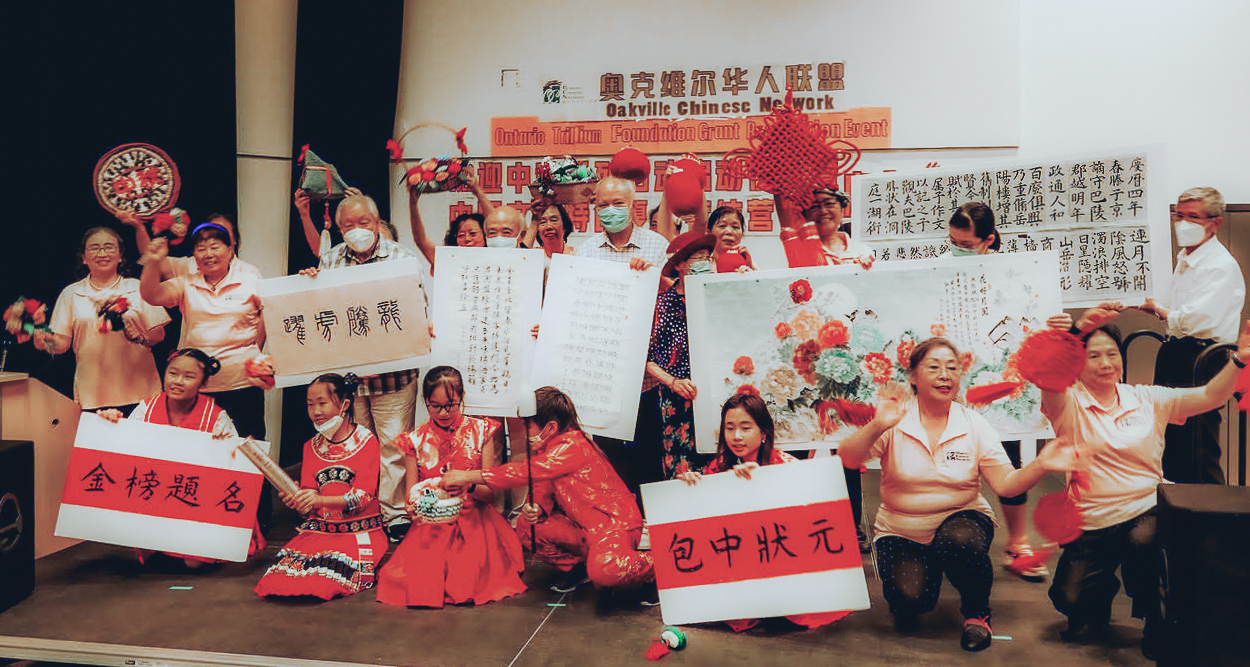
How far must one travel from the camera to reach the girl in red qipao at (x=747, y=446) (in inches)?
107

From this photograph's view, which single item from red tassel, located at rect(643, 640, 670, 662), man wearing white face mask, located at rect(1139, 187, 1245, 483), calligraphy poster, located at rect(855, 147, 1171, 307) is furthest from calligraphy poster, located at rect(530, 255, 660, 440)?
man wearing white face mask, located at rect(1139, 187, 1245, 483)

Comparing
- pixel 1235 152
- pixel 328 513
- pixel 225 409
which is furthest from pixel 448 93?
pixel 1235 152

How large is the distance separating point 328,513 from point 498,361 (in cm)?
82

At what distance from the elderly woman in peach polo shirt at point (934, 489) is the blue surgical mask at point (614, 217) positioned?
1.18 metres

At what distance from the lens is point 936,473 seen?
2.66 metres

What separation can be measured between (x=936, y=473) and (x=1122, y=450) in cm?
54

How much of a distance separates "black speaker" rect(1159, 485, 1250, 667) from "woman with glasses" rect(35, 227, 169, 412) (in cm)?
373

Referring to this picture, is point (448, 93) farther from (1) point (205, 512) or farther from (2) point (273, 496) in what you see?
(1) point (205, 512)

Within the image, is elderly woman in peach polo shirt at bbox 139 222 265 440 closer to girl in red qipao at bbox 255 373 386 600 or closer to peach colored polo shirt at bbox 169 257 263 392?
peach colored polo shirt at bbox 169 257 263 392

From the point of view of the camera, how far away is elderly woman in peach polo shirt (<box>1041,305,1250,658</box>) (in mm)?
2553

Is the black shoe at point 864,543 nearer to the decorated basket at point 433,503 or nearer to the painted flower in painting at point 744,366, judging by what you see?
the painted flower in painting at point 744,366

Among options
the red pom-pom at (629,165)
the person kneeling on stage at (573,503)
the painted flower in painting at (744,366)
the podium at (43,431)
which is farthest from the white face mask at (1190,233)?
the podium at (43,431)

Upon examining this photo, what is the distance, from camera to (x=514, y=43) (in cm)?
515

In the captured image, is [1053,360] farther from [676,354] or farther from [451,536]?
[451,536]
